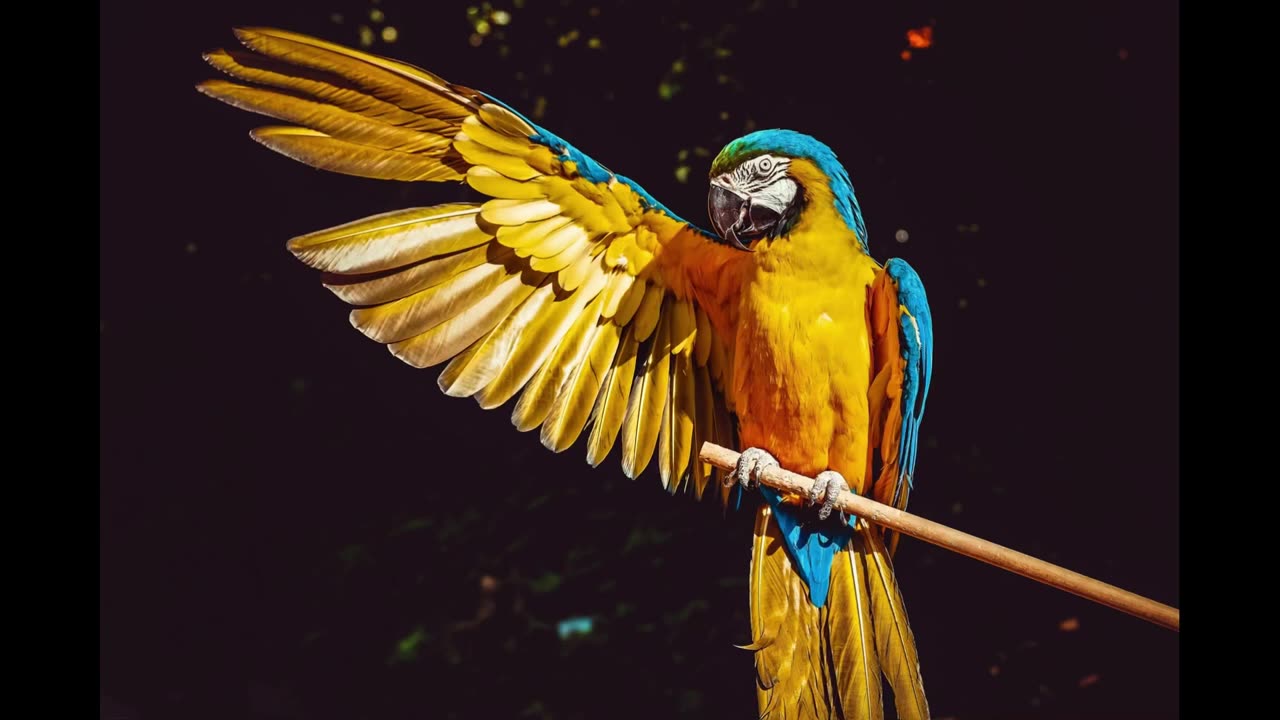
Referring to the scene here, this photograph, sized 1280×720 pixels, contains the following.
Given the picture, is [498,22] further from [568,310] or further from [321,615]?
[321,615]

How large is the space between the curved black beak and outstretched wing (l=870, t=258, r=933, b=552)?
215 millimetres

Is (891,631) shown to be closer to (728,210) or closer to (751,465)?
(751,465)

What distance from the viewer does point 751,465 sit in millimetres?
1781

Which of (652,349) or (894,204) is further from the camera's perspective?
(894,204)


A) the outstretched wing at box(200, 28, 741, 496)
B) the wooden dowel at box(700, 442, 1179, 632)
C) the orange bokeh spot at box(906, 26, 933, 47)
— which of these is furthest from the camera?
the orange bokeh spot at box(906, 26, 933, 47)

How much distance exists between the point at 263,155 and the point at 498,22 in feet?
2.31

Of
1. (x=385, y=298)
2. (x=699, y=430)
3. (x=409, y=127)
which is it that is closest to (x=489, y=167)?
(x=409, y=127)

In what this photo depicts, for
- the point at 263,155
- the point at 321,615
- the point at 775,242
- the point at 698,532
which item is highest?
the point at 263,155

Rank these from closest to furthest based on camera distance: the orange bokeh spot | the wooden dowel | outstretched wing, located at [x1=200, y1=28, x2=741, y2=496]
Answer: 1. the wooden dowel
2. outstretched wing, located at [x1=200, y1=28, x2=741, y2=496]
3. the orange bokeh spot

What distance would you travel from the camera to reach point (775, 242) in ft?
5.74

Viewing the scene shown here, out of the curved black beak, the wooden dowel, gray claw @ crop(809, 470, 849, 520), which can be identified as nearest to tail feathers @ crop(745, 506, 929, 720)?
gray claw @ crop(809, 470, 849, 520)

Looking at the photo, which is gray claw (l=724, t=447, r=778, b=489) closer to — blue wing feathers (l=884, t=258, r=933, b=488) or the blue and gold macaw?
the blue and gold macaw

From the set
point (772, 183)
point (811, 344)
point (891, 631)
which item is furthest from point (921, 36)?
point (891, 631)

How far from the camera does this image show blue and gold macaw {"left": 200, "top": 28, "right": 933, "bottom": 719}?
173 centimetres
